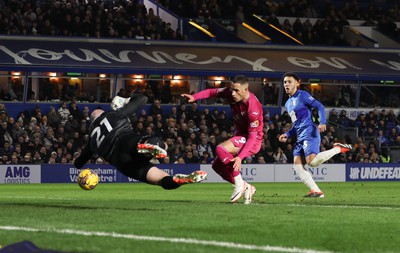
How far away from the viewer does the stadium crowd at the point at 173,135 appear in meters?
34.8

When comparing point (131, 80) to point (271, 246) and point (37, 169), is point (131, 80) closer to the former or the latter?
point (37, 169)

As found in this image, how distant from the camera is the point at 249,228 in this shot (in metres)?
11.4

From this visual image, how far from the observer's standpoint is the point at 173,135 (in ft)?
123

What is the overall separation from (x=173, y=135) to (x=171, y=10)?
12.6 meters

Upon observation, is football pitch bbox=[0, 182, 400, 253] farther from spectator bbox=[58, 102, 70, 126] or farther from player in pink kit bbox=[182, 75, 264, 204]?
spectator bbox=[58, 102, 70, 126]

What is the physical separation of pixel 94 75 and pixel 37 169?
34.1 ft

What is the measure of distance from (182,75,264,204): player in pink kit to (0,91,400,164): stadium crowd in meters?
18.2

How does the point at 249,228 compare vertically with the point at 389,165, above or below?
above

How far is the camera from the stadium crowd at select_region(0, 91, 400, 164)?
34.8 metres

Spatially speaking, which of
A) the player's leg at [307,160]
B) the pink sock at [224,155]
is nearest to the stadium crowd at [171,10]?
the player's leg at [307,160]

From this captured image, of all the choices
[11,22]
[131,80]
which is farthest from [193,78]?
[11,22]

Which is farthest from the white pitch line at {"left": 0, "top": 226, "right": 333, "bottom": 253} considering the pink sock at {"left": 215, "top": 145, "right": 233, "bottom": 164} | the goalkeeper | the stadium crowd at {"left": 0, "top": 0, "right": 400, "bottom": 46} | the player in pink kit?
the stadium crowd at {"left": 0, "top": 0, "right": 400, "bottom": 46}

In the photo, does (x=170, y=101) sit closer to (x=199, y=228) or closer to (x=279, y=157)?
(x=279, y=157)

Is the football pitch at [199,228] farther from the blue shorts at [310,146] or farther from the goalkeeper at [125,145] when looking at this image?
the blue shorts at [310,146]
